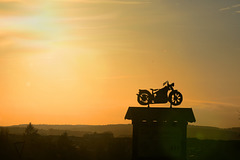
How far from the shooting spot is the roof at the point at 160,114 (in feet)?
77.9

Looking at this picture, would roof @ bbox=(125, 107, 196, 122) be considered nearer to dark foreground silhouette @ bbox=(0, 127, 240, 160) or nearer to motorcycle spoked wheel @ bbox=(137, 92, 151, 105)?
motorcycle spoked wheel @ bbox=(137, 92, 151, 105)

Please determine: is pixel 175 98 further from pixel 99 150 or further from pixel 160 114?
pixel 99 150

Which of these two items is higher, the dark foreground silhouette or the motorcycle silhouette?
the motorcycle silhouette

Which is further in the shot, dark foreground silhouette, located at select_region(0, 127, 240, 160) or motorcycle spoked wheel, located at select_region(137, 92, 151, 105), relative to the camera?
dark foreground silhouette, located at select_region(0, 127, 240, 160)

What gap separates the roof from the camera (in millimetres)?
23750

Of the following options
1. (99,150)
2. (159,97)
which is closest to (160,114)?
(159,97)

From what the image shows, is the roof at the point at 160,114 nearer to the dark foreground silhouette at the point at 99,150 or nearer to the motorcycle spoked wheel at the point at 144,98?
the motorcycle spoked wheel at the point at 144,98

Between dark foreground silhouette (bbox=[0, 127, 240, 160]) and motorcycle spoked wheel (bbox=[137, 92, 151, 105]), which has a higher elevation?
motorcycle spoked wheel (bbox=[137, 92, 151, 105])

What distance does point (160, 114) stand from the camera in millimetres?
23828

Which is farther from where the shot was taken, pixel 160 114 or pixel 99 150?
pixel 99 150

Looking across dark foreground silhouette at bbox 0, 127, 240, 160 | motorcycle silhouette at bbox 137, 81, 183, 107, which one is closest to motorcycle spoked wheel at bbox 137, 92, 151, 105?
motorcycle silhouette at bbox 137, 81, 183, 107

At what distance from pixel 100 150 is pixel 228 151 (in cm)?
1400

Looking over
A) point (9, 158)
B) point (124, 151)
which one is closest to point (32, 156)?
point (9, 158)

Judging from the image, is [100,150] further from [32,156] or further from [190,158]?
[190,158]
